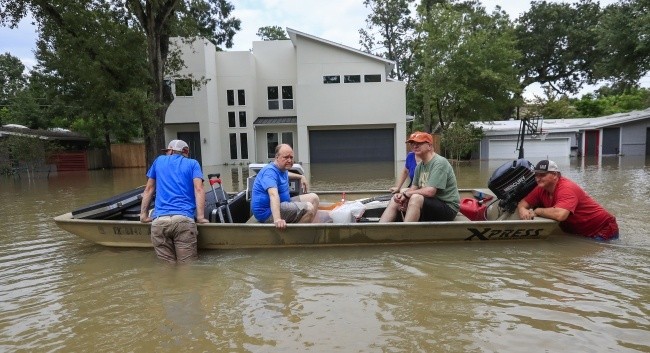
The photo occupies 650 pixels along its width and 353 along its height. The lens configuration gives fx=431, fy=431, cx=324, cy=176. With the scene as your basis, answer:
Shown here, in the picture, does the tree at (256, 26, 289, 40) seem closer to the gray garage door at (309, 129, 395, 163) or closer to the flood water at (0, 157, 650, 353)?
the gray garage door at (309, 129, 395, 163)

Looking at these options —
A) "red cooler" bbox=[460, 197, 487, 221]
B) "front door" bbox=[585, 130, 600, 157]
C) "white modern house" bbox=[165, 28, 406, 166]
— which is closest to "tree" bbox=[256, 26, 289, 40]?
"white modern house" bbox=[165, 28, 406, 166]

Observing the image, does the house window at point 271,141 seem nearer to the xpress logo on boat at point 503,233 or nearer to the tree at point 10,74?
the xpress logo on boat at point 503,233

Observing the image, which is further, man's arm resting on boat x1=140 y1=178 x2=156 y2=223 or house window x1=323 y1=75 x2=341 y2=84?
house window x1=323 y1=75 x2=341 y2=84

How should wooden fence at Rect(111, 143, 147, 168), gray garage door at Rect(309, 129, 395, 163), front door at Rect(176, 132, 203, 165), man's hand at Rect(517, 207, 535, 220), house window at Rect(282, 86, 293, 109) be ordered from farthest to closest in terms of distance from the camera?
wooden fence at Rect(111, 143, 147, 168)
house window at Rect(282, 86, 293, 109)
front door at Rect(176, 132, 203, 165)
gray garage door at Rect(309, 129, 395, 163)
man's hand at Rect(517, 207, 535, 220)

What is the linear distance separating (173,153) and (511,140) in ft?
94.0

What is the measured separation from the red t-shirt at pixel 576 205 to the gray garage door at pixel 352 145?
21067 millimetres

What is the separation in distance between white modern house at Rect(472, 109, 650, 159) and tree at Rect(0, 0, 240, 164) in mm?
21396

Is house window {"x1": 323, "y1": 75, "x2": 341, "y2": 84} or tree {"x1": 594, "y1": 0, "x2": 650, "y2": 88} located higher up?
tree {"x1": 594, "y1": 0, "x2": 650, "y2": 88}

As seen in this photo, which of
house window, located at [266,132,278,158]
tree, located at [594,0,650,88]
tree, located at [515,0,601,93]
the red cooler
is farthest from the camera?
tree, located at [515,0,601,93]

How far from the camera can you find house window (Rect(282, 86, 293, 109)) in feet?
94.2

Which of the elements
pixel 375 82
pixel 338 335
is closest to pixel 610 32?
pixel 375 82

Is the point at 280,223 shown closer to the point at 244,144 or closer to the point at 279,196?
the point at 279,196

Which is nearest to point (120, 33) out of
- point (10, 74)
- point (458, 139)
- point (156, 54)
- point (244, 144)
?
point (156, 54)

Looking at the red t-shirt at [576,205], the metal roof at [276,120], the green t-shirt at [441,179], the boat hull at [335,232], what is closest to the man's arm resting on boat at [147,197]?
the boat hull at [335,232]
